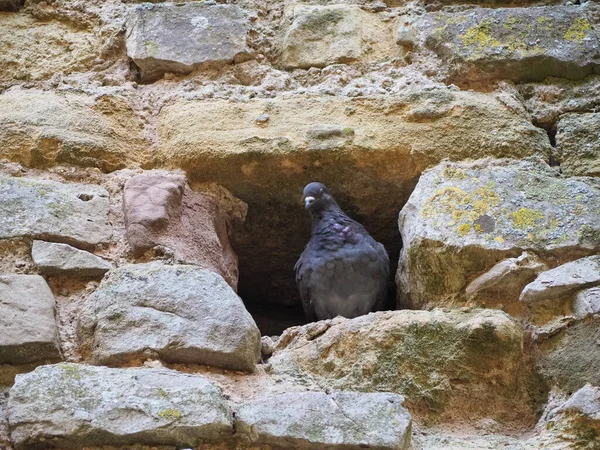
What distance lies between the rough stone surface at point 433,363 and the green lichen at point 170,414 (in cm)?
38

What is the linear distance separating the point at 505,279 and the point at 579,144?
0.61 m

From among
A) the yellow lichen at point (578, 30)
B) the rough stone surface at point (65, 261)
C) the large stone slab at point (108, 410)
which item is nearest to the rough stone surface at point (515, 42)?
the yellow lichen at point (578, 30)

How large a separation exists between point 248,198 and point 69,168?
53cm

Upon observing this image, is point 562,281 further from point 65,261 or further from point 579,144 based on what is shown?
point 65,261

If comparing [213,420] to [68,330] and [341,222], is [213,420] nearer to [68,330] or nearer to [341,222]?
[68,330]

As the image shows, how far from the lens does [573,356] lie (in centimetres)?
226

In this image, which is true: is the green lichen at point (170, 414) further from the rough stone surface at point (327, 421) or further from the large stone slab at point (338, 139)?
the large stone slab at point (338, 139)

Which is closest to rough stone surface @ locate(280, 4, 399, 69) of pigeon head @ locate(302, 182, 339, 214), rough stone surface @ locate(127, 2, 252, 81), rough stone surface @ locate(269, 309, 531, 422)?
rough stone surface @ locate(127, 2, 252, 81)

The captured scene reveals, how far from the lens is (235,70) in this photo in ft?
10.3

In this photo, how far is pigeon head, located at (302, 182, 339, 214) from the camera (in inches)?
119

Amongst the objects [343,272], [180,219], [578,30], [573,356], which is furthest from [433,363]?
[578,30]

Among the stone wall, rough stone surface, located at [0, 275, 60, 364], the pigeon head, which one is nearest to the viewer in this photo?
the stone wall

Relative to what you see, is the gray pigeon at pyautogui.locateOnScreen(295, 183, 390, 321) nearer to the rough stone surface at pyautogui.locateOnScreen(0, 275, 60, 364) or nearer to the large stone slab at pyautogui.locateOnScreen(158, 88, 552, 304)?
the large stone slab at pyautogui.locateOnScreen(158, 88, 552, 304)

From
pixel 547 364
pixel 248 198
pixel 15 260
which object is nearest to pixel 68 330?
pixel 15 260
